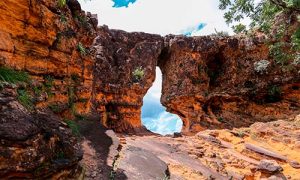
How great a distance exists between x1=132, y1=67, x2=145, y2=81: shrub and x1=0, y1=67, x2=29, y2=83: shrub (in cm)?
1881

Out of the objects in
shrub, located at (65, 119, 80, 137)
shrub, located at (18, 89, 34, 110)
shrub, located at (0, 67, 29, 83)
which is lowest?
shrub, located at (65, 119, 80, 137)

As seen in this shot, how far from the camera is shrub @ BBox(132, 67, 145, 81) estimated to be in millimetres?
25734

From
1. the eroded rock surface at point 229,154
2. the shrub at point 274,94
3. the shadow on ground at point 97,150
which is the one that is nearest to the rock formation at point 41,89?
the shadow on ground at point 97,150

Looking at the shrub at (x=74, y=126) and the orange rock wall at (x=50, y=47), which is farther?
the shrub at (x=74, y=126)

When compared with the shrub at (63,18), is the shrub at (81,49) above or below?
below

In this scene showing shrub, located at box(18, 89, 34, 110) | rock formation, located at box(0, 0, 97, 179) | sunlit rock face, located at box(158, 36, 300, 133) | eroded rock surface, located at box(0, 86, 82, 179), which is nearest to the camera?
eroded rock surface, located at box(0, 86, 82, 179)

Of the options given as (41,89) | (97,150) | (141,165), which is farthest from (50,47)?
(141,165)

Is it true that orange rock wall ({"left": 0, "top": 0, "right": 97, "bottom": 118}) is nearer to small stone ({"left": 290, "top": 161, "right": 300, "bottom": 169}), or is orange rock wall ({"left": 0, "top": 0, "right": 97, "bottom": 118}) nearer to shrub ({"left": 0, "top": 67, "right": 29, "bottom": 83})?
shrub ({"left": 0, "top": 67, "right": 29, "bottom": 83})

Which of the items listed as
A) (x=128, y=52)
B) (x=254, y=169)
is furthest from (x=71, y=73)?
(x=128, y=52)

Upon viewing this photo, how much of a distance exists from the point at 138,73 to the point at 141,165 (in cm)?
1708

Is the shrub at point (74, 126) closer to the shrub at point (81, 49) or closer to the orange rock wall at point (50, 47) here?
the orange rock wall at point (50, 47)

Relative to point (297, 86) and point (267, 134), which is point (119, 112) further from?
point (297, 86)

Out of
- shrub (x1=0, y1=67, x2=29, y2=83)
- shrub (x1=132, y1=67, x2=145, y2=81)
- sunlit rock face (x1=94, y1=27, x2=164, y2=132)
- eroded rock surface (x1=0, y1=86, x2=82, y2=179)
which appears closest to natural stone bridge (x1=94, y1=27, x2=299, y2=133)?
sunlit rock face (x1=94, y1=27, x2=164, y2=132)

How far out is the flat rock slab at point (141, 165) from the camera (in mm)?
8438
